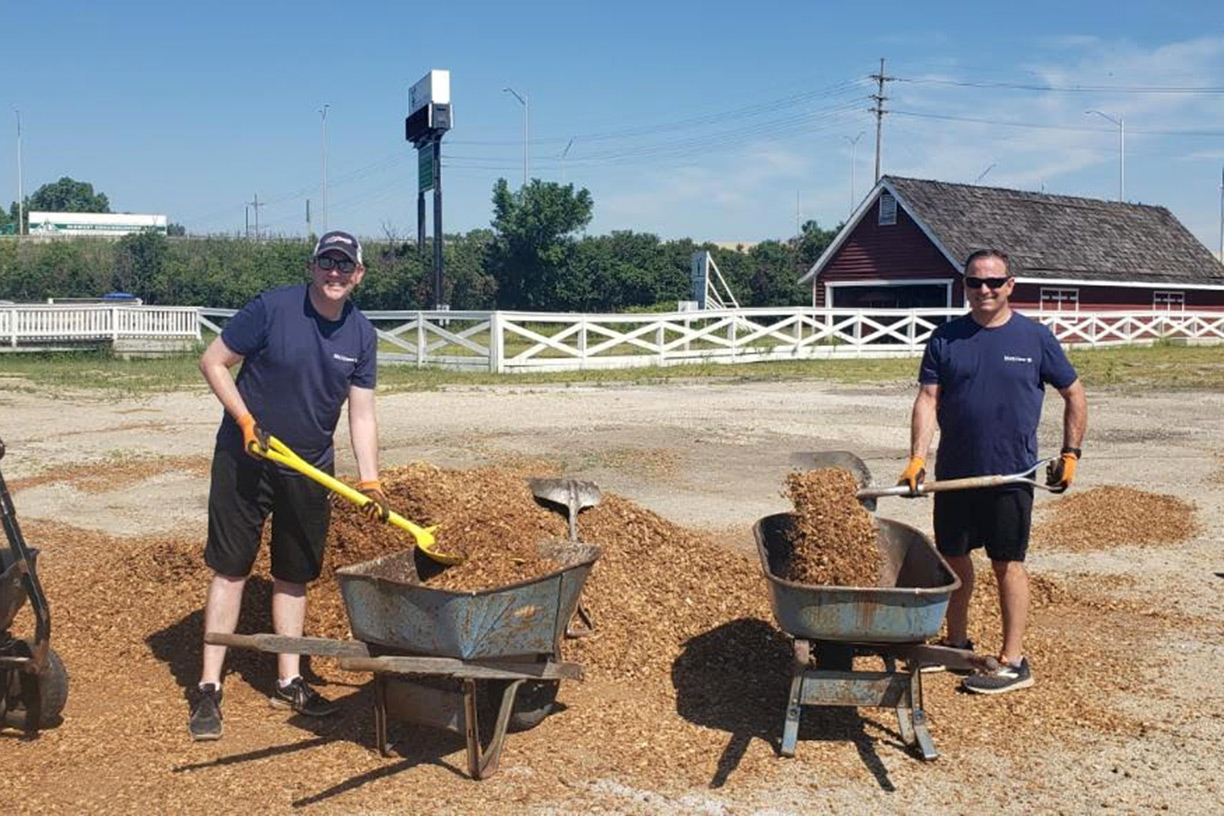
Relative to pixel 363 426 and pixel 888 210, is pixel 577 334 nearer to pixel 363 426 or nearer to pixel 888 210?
pixel 888 210

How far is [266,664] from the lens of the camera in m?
5.78

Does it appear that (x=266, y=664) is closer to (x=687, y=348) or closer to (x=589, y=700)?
(x=589, y=700)

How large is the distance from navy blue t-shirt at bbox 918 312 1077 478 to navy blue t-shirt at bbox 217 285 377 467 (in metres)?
2.55

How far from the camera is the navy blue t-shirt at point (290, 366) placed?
4.92m

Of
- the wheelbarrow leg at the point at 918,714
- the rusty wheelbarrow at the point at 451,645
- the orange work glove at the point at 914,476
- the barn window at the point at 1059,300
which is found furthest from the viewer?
the barn window at the point at 1059,300

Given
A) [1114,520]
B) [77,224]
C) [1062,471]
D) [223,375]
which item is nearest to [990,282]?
[1062,471]

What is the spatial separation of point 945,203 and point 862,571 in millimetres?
38273

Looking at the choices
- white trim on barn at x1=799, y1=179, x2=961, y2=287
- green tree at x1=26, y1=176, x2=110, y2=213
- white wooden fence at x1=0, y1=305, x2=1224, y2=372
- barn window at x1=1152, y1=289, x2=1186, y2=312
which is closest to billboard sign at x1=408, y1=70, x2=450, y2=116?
white wooden fence at x1=0, y1=305, x2=1224, y2=372

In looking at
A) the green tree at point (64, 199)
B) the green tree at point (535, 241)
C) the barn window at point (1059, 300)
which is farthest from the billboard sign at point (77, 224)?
the barn window at point (1059, 300)

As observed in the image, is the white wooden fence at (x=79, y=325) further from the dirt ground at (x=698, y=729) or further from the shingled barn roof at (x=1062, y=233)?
the shingled barn roof at (x=1062, y=233)

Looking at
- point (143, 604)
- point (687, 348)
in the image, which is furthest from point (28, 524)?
point (687, 348)

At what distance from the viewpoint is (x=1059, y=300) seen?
41.9 m

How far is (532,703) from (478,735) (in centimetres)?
46

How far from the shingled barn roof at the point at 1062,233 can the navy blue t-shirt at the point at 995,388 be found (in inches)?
1353
